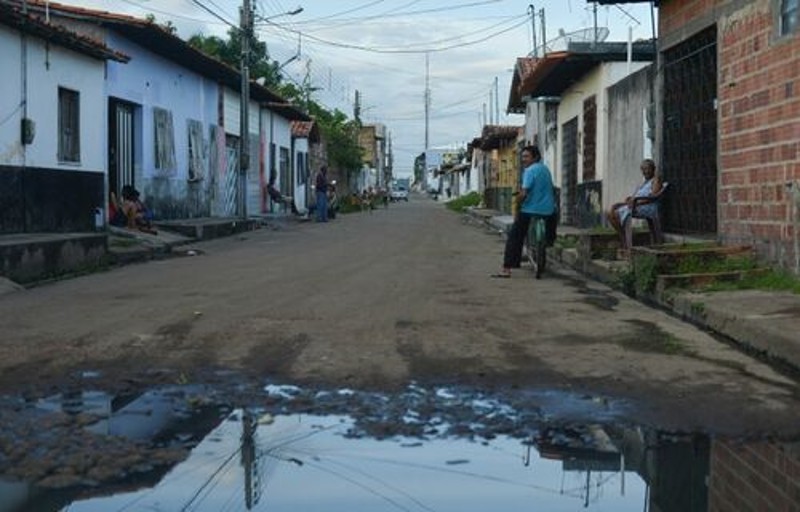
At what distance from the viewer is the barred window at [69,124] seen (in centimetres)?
1673

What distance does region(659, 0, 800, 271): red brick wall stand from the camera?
10.2 metres

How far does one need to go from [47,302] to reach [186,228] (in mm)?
11478

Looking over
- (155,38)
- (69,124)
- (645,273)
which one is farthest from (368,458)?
(155,38)

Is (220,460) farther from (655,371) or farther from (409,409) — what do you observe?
(655,371)

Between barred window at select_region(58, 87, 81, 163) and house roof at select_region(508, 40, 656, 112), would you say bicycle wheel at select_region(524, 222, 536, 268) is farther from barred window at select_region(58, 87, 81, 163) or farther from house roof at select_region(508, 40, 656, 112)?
barred window at select_region(58, 87, 81, 163)

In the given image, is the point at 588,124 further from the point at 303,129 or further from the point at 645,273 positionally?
the point at 303,129

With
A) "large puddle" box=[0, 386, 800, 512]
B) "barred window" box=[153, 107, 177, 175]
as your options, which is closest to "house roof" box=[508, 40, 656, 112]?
"barred window" box=[153, 107, 177, 175]

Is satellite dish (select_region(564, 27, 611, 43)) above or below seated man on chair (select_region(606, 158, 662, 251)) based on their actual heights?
above

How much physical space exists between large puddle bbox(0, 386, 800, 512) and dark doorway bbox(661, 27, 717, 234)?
26.4ft

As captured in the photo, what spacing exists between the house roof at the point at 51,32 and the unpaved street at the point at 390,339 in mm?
4001

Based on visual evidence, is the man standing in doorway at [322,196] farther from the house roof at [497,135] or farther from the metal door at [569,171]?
the house roof at [497,135]

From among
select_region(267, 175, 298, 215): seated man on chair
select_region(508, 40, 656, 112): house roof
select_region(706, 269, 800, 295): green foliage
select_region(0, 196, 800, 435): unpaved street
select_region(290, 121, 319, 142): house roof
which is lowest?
select_region(0, 196, 800, 435): unpaved street

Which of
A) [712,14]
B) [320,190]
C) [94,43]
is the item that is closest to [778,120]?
[712,14]

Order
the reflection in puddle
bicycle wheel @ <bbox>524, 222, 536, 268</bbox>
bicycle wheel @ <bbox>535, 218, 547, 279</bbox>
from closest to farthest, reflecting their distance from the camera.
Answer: the reflection in puddle
bicycle wheel @ <bbox>535, 218, 547, 279</bbox>
bicycle wheel @ <bbox>524, 222, 536, 268</bbox>
